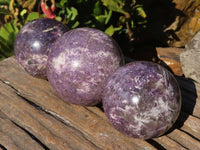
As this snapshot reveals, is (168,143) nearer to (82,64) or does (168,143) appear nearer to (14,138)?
(82,64)

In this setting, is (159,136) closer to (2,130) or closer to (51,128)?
(51,128)

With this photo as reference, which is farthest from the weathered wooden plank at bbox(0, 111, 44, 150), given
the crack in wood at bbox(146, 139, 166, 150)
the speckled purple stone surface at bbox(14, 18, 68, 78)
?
the crack in wood at bbox(146, 139, 166, 150)

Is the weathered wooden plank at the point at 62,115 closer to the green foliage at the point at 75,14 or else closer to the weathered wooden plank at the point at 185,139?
the weathered wooden plank at the point at 185,139

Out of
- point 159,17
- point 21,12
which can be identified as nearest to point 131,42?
point 159,17

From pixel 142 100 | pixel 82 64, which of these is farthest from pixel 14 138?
pixel 142 100

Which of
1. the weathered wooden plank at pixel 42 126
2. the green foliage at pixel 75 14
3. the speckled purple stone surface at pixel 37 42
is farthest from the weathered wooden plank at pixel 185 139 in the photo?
the green foliage at pixel 75 14
